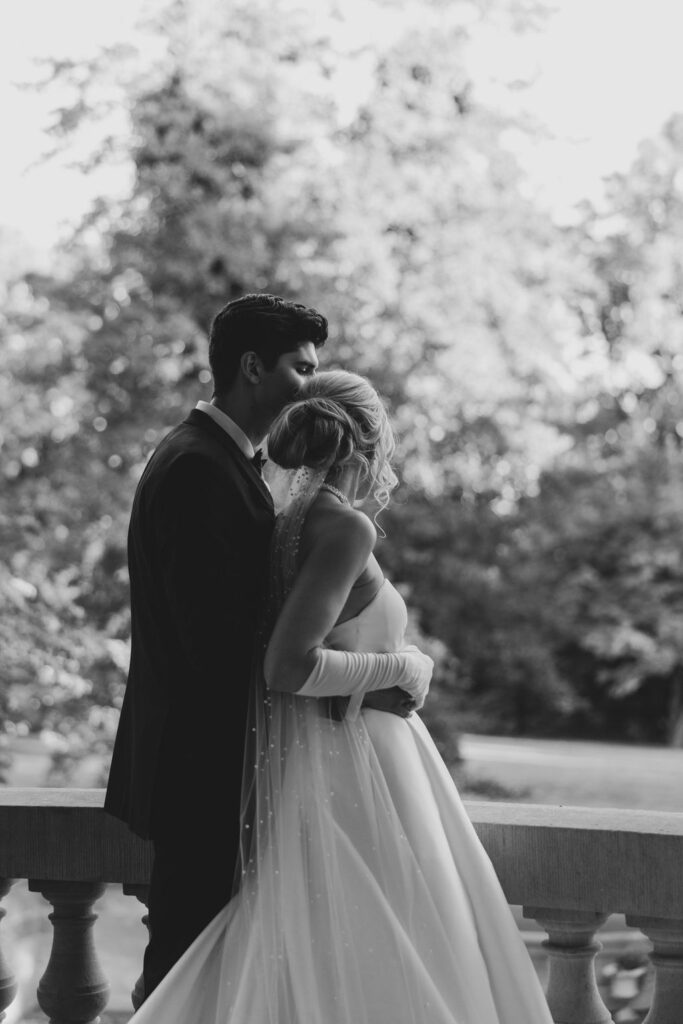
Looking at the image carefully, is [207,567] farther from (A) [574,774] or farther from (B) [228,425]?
(A) [574,774]

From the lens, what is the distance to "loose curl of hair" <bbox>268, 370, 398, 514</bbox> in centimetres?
256

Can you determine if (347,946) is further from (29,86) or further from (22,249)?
(22,249)

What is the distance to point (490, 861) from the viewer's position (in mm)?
2697

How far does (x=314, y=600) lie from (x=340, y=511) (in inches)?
7.7

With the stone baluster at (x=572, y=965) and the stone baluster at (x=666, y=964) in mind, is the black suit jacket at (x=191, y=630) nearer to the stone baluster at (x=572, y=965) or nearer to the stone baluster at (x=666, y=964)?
the stone baluster at (x=572, y=965)

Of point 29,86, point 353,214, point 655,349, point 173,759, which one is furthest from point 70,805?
point 655,349

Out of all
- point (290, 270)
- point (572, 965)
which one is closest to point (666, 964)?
point (572, 965)

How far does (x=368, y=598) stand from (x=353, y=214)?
27.0 feet

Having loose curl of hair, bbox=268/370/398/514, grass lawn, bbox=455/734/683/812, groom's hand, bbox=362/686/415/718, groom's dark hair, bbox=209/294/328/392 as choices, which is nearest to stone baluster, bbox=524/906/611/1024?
groom's hand, bbox=362/686/415/718

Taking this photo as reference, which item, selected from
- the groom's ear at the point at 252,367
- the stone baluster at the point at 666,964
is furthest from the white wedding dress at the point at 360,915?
the groom's ear at the point at 252,367

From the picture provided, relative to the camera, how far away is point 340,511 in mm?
2484

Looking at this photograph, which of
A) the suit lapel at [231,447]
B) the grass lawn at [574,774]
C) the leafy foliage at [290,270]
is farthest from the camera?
the grass lawn at [574,774]

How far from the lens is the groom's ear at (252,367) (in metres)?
2.71

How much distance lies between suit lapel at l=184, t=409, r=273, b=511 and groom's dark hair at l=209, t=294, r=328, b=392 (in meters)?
0.13
